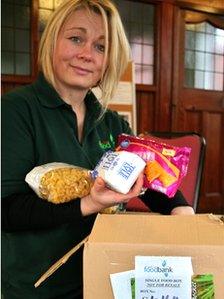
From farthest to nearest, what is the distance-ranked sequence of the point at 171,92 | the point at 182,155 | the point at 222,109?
the point at 222,109 → the point at 171,92 → the point at 182,155

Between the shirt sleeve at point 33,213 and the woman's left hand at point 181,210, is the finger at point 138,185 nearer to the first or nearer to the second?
the shirt sleeve at point 33,213

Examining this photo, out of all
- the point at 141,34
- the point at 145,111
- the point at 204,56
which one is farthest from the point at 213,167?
the point at 141,34

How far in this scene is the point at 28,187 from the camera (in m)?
0.89

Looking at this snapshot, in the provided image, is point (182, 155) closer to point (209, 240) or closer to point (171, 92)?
point (209, 240)

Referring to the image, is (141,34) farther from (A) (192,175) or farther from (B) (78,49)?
(B) (78,49)

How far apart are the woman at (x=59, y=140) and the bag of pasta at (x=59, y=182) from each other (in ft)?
0.06

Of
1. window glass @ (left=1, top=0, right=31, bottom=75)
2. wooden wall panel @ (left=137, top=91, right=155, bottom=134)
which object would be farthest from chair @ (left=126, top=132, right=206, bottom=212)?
wooden wall panel @ (left=137, top=91, right=155, bottom=134)

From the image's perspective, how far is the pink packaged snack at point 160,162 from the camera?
75 centimetres

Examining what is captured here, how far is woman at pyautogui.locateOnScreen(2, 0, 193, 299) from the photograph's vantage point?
849mm

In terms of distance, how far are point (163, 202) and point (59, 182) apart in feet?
1.21

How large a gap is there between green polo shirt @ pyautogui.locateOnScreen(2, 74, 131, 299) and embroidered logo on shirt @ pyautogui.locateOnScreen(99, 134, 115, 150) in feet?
0.32

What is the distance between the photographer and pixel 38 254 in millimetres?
902

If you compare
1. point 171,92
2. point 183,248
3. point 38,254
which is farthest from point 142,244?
point 171,92

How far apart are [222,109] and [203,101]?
0.25 m
